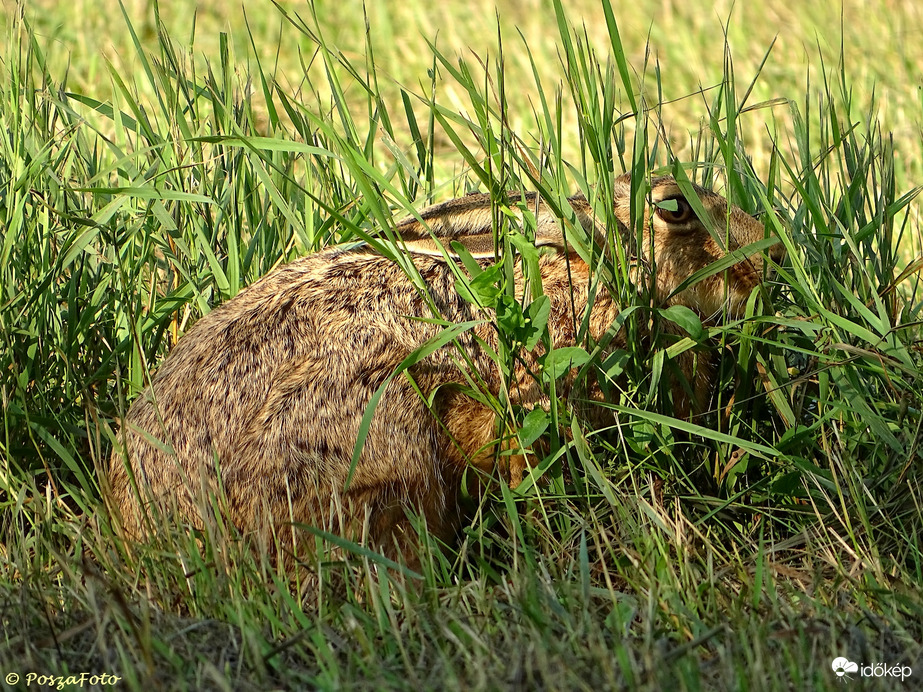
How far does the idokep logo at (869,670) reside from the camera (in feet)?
6.95

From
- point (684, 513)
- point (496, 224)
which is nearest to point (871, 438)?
point (684, 513)

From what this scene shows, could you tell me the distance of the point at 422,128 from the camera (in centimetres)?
648

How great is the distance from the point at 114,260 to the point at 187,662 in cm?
167

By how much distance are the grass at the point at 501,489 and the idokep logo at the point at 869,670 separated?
0.03 metres

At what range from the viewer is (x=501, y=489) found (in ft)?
9.36

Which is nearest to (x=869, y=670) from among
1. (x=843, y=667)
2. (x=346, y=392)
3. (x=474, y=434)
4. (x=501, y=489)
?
(x=843, y=667)

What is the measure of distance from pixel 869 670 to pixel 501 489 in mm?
1015

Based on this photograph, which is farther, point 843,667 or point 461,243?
point 461,243

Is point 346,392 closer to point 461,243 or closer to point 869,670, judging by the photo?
point 461,243

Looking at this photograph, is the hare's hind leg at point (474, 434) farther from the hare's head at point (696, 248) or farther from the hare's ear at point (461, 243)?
the hare's head at point (696, 248)

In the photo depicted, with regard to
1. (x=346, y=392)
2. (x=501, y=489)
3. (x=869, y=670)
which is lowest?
(x=869, y=670)

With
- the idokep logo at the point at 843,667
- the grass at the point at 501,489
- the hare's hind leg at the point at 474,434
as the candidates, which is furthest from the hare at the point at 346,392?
the idokep logo at the point at 843,667

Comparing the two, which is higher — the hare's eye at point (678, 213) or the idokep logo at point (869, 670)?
the hare's eye at point (678, 213)

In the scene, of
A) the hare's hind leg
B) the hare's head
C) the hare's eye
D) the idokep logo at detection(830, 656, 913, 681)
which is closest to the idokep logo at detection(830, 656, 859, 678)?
the idokep logo at detection(830, 656, 913, 681)
